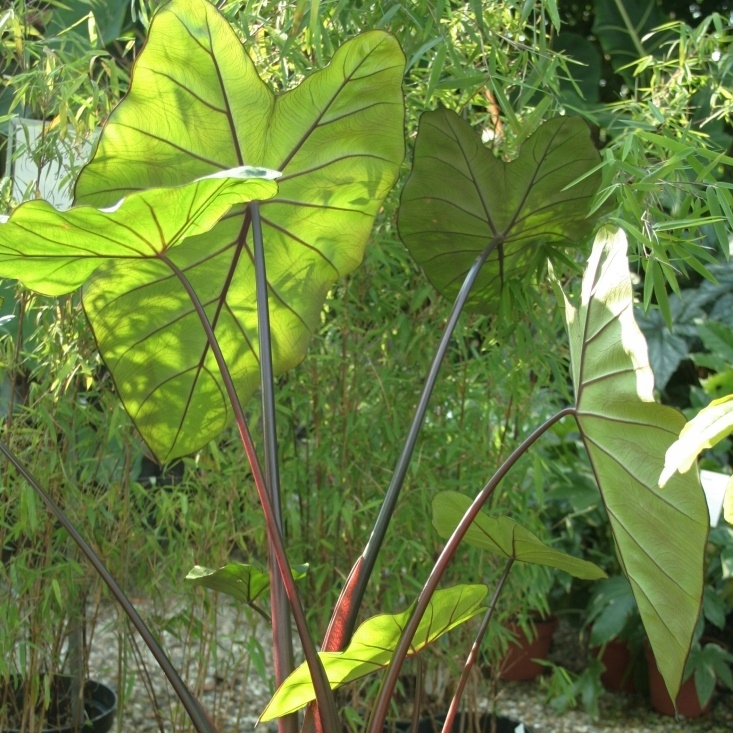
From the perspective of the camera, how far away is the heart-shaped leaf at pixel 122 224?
1.06 meters

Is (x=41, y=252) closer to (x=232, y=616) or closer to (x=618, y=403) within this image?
(x=618, y=403)

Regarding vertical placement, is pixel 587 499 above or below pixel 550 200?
below

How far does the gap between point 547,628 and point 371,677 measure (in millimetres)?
1280

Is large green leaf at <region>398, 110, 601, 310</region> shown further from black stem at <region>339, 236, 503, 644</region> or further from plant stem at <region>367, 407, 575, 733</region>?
plant stem at <region>367, 407, 575, 733</region>

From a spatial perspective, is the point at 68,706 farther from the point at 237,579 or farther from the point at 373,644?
the point at 373,644

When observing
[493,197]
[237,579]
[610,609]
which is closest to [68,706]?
[237,579]

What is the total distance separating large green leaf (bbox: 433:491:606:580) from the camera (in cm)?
136

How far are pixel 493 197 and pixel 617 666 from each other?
244 centimetres

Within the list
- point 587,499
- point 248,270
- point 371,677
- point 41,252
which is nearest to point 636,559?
point 248,270

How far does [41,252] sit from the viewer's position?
1.17m

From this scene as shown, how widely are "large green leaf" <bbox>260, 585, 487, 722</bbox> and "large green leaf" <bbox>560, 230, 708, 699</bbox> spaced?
24 cm

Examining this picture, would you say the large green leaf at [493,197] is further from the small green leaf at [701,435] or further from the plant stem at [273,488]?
the small green leaf at [701,435]

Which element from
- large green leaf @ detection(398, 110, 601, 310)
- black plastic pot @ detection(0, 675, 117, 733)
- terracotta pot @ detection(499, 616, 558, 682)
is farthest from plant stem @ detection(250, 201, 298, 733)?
terracotta pot @ detection(499, 616, 558, 682)

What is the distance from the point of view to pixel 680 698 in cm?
319
